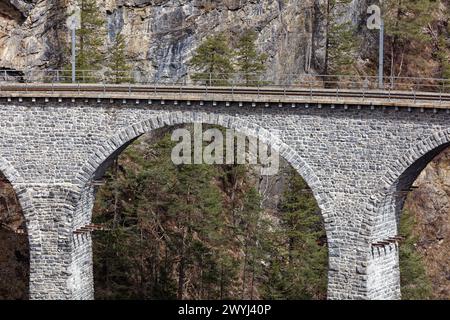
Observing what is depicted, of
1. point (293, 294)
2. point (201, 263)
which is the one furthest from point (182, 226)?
point (293, 294)

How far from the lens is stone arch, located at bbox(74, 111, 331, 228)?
49781mm

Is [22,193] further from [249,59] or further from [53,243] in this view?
[249,59]

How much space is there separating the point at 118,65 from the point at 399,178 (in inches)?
1066

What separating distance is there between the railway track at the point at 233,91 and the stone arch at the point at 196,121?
4.28ft

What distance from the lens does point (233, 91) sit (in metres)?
51.6

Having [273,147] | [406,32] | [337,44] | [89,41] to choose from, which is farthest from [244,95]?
[406,32]

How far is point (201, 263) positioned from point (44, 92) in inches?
698

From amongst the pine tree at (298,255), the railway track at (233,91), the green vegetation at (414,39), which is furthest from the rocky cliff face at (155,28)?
the railway track at (233,91)

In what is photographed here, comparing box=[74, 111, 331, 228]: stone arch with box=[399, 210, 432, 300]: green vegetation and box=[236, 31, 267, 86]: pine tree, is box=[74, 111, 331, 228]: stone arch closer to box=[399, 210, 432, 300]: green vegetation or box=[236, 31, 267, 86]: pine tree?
box=[399, 210, 432, 300]: green vegetation

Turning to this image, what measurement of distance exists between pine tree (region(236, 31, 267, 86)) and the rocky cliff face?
7.84 feet

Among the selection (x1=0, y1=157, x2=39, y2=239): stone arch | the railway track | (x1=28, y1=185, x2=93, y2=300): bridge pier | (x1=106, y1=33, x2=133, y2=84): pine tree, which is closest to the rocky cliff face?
(x1=106, y1=33, x2=133, y2=84): pine tree

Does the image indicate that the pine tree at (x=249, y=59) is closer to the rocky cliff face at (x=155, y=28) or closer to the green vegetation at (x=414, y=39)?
the rocky cliff face at (x=155, y=28)

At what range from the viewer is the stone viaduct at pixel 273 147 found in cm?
4850
